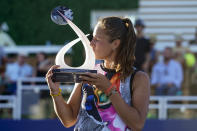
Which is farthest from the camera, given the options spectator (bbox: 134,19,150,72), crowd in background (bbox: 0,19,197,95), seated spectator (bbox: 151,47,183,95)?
seated spectator (bbox: 151,47,183,95)

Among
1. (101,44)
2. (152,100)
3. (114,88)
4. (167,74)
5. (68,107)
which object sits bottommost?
(152,100)

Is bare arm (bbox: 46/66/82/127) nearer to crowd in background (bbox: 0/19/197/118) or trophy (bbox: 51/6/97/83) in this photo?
trophy (bbox: 51/6/97/83)

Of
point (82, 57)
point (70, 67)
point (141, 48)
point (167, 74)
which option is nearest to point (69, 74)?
point (70, 67)

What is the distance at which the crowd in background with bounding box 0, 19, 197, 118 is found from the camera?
9125 millimetres

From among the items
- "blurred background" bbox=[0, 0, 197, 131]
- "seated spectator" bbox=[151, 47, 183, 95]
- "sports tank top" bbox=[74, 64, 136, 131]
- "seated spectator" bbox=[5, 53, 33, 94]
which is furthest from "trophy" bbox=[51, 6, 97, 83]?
"seated spectator" bbox=[5, 53, 33, 94]

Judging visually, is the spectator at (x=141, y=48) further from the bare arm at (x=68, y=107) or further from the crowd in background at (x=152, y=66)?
the bare arm at (x=68, y=107)

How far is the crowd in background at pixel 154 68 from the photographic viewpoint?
9.12 meters

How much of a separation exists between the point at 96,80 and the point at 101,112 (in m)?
0.23

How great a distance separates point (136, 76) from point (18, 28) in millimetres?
12455

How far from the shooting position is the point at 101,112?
2.99 metres

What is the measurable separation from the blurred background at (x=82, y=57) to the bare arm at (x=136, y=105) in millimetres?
666

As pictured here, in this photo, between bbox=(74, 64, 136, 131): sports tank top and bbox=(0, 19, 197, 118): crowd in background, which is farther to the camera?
bbox=(0, 19, 197, 118): crowd in background

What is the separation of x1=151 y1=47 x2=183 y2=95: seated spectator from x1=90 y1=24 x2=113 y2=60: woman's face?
6239 mm

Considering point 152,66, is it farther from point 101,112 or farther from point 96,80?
point 96,80
